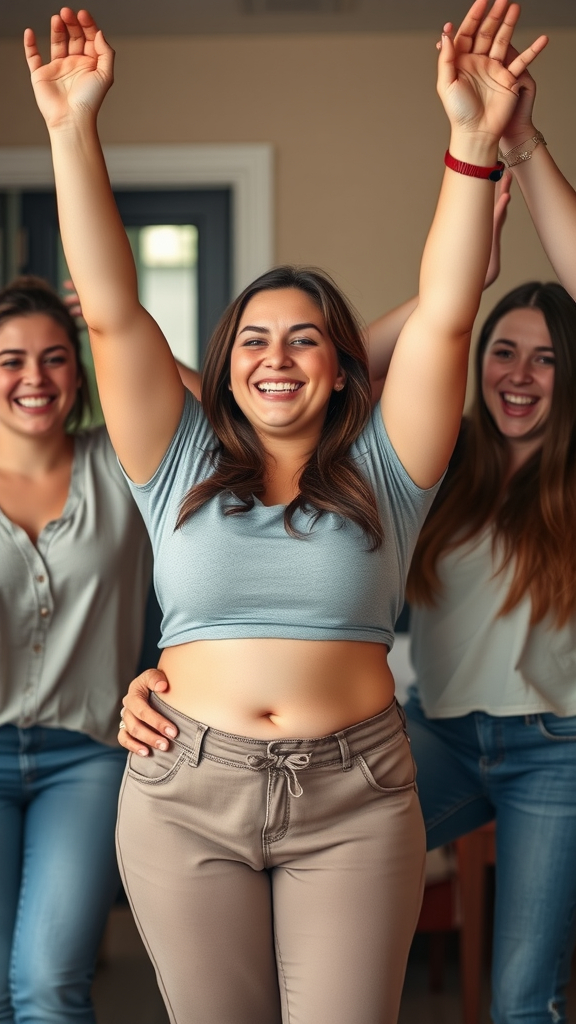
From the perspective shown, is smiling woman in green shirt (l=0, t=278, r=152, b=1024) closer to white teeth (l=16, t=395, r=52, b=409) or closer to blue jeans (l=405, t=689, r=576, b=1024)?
white teeth (l=16, t=395, r=52, b=409)

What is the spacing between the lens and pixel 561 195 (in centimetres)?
162

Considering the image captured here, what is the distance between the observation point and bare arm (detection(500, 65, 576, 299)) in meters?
1.60

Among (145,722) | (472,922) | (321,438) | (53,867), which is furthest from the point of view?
(472,922)

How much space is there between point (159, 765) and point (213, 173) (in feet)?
11.0

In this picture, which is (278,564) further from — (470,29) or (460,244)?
(470,29)

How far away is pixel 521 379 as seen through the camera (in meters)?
2.04

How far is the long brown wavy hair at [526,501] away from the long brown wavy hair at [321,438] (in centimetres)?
48

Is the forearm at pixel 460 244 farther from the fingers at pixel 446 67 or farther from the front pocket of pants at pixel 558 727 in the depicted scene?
the front pocket of pants at pixel 558 727

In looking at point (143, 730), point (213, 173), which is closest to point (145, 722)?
point (143, 730)

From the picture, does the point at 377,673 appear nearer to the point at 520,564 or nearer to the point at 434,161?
the point at 520,564

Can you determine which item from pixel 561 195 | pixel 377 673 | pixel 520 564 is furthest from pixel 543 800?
pixel 561 195

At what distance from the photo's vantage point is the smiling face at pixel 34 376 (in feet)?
6.64

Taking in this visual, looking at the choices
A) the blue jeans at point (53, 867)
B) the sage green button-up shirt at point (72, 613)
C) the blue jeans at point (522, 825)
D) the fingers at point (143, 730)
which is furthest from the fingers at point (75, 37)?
the blue jeans at point (522, 825)

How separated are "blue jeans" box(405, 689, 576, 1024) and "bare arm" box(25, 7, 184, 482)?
86 cm
